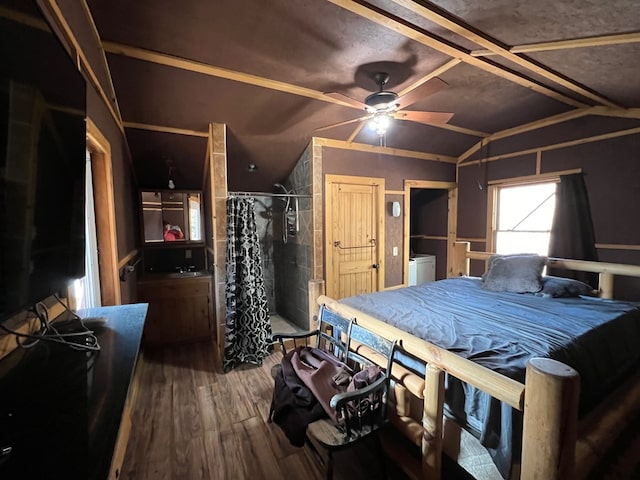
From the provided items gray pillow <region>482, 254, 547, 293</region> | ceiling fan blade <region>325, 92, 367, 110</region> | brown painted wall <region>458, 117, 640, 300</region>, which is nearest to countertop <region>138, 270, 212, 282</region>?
ceiling fan blade <region>325, 92, 367, 110</region>

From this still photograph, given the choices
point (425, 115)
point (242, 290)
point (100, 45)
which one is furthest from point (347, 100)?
point (242, 290)

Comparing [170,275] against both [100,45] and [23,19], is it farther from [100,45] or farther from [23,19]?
[23,19]

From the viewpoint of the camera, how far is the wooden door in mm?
3695

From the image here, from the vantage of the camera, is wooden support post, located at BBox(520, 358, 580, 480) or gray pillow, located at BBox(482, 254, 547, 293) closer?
wooden support post, located at BBox(520, 358, 580, 480)

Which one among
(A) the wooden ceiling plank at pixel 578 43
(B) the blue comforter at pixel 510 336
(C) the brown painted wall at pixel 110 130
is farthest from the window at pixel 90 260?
(A) the wooden ceiling plank at pixel 578 43

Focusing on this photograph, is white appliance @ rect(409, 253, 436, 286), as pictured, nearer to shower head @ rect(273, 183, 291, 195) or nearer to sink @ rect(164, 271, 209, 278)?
shower head @ rect(273, 183, 291, 195)

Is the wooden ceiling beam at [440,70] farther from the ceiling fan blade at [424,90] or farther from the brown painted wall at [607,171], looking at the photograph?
the brown painted wall at [607,171]

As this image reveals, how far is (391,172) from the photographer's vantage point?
13.7ft

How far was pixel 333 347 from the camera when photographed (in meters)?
2.29

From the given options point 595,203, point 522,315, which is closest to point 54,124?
point 522,315

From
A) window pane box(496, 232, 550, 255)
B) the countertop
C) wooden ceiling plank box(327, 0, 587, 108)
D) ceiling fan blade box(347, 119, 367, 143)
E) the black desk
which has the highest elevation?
wooden ceiling plank box(327, 0, 587, 108)

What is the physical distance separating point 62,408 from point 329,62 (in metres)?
2.46

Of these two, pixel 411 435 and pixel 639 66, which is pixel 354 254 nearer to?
pixel 411 435

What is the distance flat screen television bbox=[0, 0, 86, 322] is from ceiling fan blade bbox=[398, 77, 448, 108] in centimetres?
195
